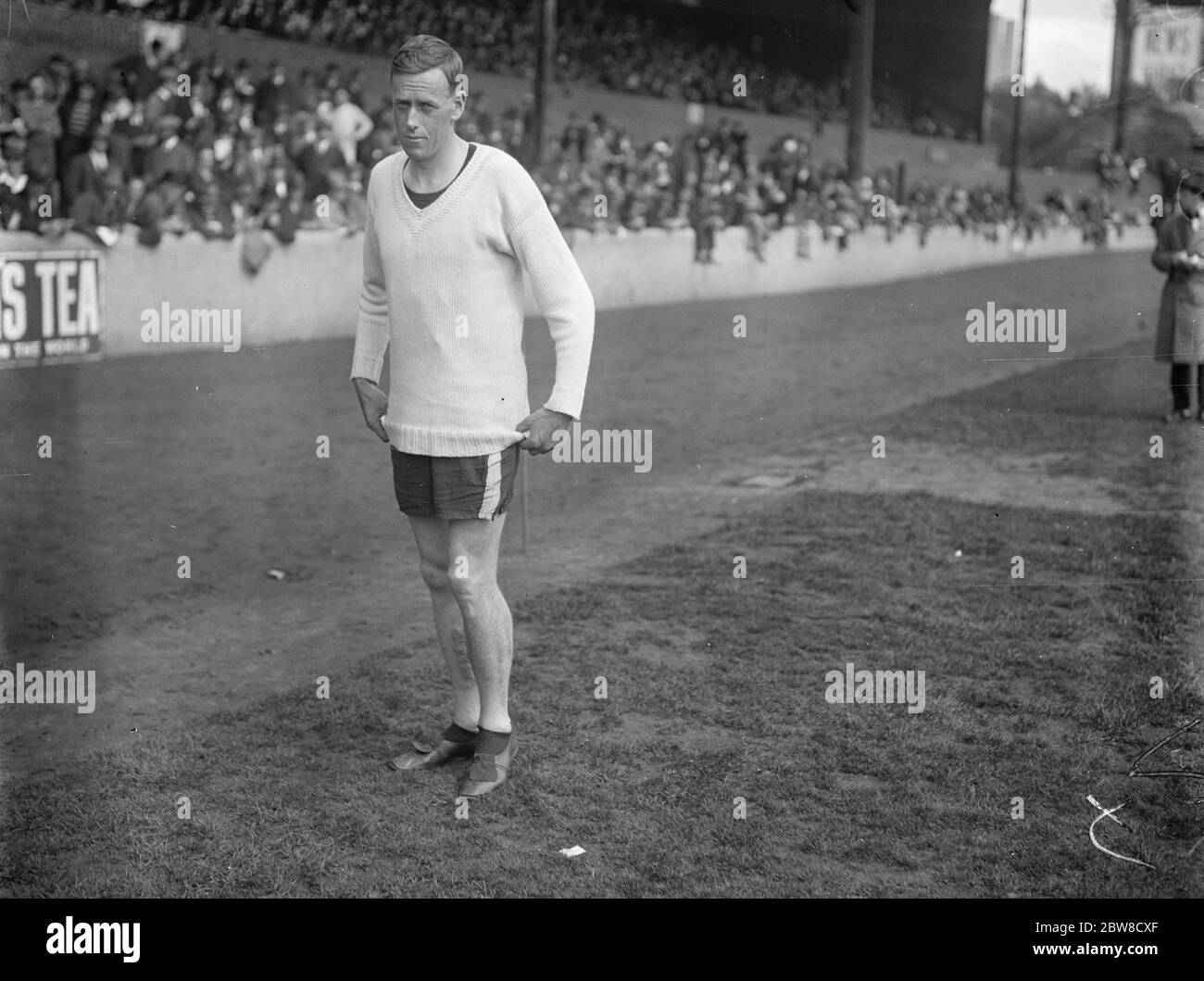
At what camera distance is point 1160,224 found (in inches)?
442

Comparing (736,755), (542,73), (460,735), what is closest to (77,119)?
(542,73)

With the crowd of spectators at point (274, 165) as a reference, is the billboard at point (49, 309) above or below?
below

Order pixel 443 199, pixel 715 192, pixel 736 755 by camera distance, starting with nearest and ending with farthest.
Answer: pixel 443 199 < pixel 736 755 < pixel 715 192

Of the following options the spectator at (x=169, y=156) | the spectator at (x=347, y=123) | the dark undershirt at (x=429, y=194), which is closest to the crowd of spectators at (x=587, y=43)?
the spectator at (x=347, y=123)

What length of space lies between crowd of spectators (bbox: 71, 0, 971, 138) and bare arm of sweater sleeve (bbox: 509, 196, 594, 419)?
45.0ft

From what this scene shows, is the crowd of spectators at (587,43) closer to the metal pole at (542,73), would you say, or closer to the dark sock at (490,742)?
the metal pole at (542,73)

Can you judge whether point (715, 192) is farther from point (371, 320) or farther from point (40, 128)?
point (371, 320)

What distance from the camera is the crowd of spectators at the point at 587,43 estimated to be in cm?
2117

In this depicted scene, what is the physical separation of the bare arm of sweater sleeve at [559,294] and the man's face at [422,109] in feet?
1.04

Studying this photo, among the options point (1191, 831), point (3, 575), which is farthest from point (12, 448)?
point (1191, 831)

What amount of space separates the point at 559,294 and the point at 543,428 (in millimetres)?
371

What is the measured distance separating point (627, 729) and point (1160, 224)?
8096 millimetres

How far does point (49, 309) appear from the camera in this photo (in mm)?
7531
